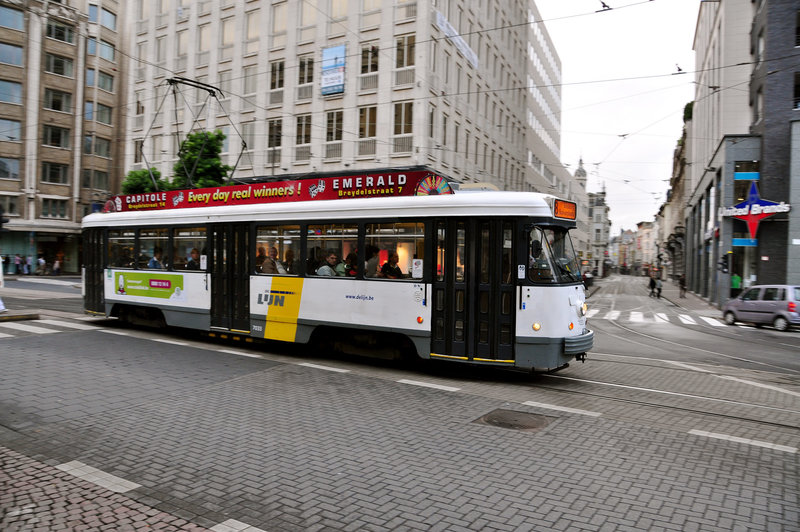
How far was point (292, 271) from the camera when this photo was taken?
34.3 ft

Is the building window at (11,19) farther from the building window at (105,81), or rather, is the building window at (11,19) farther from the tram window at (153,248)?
the tram window at (153,248)

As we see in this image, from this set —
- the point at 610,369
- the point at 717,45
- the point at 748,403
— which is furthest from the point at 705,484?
the point at 717,45

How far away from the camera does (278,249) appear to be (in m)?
10.7

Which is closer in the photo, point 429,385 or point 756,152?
point 429,385

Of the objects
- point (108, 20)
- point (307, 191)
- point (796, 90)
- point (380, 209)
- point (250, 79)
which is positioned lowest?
point (380, 209)

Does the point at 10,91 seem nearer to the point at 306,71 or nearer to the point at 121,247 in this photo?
the point at 306,71

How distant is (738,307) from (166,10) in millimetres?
39055

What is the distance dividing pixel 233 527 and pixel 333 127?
91.7 ft

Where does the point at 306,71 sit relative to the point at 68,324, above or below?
above

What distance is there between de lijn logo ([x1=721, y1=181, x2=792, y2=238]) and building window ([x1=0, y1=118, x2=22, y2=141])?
51.7m

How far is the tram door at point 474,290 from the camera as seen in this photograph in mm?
8227

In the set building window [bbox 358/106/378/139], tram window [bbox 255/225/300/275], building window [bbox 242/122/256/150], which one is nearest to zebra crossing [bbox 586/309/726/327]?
building window [bbox 358/106/378/139]

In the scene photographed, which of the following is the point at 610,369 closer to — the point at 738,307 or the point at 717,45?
the point at 738,307

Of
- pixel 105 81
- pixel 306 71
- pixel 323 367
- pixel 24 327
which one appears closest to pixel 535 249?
pixel 323 367
